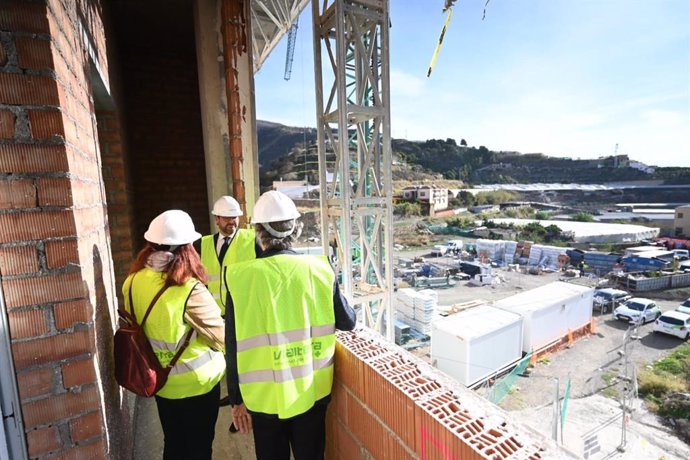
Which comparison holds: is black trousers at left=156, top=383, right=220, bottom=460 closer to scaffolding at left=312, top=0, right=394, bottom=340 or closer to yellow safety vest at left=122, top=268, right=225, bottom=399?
yellow safety vest at left=122, top=268, right=225, bottom=399

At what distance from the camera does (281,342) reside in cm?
146

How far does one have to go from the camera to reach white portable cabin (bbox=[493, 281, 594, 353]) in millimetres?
14602

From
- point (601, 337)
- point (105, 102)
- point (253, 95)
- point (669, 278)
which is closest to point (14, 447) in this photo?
point (105, 102)

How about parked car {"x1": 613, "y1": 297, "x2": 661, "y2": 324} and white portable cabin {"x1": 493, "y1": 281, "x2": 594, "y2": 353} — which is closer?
white portable cabin {"x1": 493, "y1": 281, "x2": 594, "y2": 353}

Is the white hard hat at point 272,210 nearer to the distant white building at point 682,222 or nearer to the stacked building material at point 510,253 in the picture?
the stacked building material at point 510,253

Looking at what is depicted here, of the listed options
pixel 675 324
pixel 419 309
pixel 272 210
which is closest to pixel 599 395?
pixel 419 309

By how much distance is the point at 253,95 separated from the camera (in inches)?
156

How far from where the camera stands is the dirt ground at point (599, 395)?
36.8ft

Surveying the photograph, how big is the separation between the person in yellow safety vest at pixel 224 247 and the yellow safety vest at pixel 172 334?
113 cm

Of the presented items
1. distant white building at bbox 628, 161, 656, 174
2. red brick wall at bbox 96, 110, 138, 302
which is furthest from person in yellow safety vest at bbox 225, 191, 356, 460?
distant white building at bbox 628, 161, 656, 174

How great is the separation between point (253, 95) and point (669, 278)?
3365 cm

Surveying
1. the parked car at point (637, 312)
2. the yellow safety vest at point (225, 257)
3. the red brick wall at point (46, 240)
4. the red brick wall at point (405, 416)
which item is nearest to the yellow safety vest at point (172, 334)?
the red brick wall at point (46, 240)

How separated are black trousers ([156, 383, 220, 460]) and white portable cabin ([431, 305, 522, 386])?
11156 millimetres

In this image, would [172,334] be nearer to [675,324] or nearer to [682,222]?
[675,324]
